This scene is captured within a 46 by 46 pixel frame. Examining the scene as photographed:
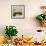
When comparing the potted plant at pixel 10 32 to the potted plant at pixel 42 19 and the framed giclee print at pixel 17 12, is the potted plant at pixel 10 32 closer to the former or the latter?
the framed giclee print at pixel 17 12

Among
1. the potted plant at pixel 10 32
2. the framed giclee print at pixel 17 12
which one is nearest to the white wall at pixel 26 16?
the framed giclee print at pixel 17 12

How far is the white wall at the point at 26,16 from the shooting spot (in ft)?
12.3

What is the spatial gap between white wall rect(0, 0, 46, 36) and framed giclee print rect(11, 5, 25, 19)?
6 cm

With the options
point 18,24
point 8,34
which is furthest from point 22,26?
point 8,34

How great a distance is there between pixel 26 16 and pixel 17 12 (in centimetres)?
21

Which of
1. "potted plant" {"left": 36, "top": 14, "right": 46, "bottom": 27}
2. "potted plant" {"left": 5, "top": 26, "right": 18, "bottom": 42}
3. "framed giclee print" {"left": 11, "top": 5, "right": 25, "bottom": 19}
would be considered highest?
"framed giclee print" {"left": 11, "top": 5, "right": 25, "bottom": 19}

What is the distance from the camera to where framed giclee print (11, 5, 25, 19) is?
3.75 m

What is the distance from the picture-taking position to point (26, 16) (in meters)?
3.77

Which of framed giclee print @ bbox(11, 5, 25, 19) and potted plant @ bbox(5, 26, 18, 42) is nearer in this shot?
potted plant @ bbox(5, 26, 18, 42)

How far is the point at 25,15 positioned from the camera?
3764 mm

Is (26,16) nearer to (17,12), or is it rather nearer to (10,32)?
(17,12)

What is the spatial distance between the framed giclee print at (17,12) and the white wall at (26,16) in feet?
0.21

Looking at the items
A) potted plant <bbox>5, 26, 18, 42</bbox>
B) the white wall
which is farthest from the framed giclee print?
potted plant <bbox>5, 26, 18, 42</bbox>

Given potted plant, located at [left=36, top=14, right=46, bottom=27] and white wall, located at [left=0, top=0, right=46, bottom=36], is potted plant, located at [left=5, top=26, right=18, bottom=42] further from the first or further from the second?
potted plant, located at [left=36, top=14, right=46, bottom=27]
